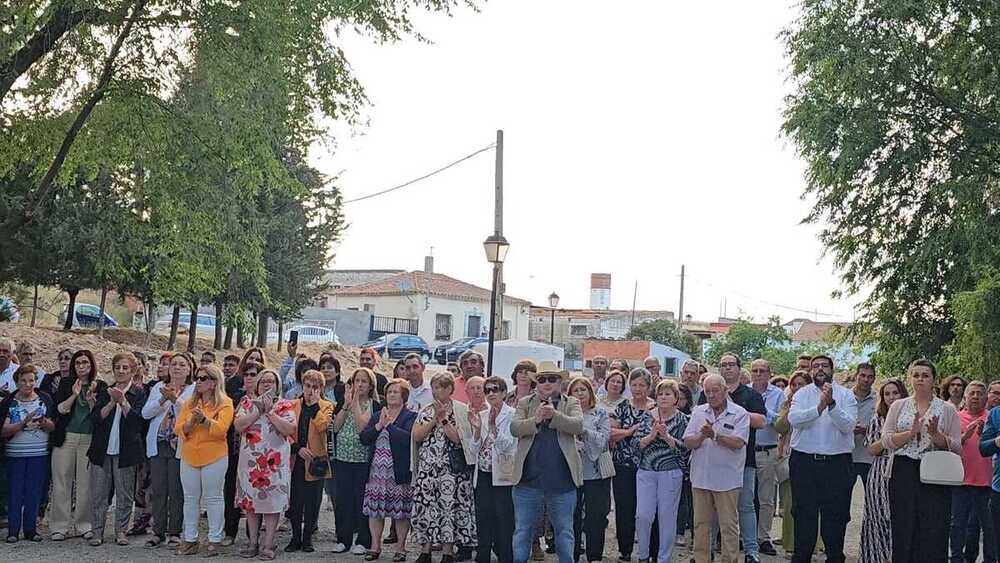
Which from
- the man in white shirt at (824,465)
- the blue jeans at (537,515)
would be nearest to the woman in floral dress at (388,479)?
the blue jeans at (537,515)

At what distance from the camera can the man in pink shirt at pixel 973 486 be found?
30.0 feet

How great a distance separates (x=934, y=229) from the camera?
1914 centimetres

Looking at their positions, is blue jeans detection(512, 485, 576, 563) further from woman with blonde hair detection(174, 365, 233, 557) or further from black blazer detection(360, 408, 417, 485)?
woman with blonde hair detection(174, 365, 233, 557)

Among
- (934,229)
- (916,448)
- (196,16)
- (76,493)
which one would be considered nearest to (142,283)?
(196,16)

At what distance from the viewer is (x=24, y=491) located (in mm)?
9516

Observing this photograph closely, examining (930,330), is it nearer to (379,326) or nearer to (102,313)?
(102,313)

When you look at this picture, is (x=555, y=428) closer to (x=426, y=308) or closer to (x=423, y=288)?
(x=426, y=308)

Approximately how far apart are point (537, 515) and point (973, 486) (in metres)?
4.04

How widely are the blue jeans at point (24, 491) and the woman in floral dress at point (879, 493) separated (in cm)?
739

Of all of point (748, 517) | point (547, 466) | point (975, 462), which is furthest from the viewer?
point (748, 517)

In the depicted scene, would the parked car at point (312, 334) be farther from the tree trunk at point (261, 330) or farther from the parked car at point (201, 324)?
the tree trunk at point (261, 330)

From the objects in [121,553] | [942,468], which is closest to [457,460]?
[121,553]

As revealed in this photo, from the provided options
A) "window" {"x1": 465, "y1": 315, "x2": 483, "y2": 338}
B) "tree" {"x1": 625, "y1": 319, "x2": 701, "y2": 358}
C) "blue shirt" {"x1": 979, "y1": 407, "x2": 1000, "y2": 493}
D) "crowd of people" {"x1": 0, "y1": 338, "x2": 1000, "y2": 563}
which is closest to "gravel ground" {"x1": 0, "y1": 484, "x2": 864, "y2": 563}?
"crowd of people" {"x1": 0, "y1": 338, "x2": 1000, "y2": 563}

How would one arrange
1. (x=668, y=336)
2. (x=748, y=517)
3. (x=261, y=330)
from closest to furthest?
(x=748, y=517) < (x=261, y=330) < (x=668, y=336)
